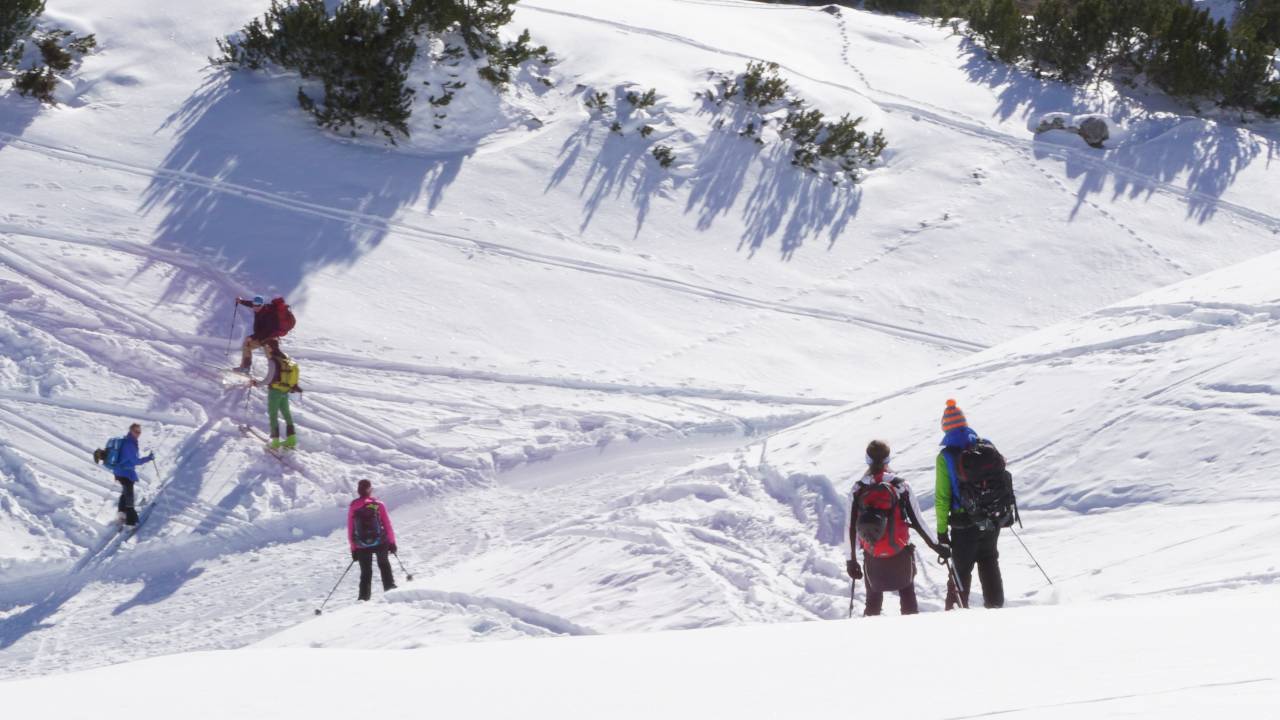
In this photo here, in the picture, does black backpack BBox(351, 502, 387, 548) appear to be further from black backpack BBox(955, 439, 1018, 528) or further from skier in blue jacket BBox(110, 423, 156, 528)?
black backpack BBox(955, 439, 1018, 528)

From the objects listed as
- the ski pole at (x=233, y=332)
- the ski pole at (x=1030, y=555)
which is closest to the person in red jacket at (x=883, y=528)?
the ski pole at (x=1030, y=555)

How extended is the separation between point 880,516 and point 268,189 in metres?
10.7

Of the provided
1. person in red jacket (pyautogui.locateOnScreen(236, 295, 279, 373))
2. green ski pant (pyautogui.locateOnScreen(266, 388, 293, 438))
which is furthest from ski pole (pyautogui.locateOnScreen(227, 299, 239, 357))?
green ski pant (pyautogui.locateOnScreen(266, 388, 293, 438))

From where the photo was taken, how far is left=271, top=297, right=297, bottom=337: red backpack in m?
11.0

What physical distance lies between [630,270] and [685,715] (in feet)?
35.6

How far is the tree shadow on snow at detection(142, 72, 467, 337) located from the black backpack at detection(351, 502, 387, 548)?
4404 mm

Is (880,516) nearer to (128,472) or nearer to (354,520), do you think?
(354,520)

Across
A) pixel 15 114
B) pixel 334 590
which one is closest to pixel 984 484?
pixel 334 590

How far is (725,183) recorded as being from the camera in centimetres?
1639

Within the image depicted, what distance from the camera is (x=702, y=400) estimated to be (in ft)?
39.3

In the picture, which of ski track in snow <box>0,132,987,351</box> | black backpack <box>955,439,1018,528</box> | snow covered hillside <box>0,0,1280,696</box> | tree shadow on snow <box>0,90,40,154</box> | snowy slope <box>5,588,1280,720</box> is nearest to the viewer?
snowy slope <box>5,588,1280,720</box>

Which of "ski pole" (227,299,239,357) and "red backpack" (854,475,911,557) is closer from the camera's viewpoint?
"red backpack" (854,475,911,557)

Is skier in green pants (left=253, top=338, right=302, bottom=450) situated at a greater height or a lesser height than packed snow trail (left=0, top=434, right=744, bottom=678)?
greater

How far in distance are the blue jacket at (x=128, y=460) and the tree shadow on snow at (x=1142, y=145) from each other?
13.0 metres
